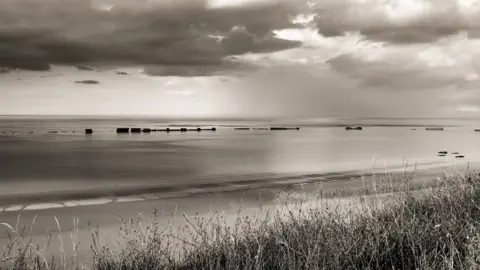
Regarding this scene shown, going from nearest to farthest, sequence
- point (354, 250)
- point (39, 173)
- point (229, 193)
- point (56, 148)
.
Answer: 1. point (354, 250)
2. point (229, 193)
3. point (39, 173)
4. point (56, 148)

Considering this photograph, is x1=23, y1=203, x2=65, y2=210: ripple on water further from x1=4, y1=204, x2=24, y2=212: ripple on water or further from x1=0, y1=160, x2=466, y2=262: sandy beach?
x1=4, y1=204, x2=24, y2=212: ripple on water

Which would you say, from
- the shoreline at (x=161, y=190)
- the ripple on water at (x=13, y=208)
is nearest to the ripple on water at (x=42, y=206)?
the shoreline at (x=161, y=190)

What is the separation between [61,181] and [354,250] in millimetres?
23764

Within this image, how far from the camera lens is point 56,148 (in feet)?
170

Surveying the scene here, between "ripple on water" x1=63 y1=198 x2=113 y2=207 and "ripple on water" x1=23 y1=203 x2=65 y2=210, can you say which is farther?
"ripple on water" x1=63 y1=198 x2=113 y2=207

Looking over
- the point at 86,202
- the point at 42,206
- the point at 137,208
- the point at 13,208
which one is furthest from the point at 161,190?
the point at 13,208

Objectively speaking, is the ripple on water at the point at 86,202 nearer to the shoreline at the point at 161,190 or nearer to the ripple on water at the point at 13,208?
the shoreline at the point at 161,190

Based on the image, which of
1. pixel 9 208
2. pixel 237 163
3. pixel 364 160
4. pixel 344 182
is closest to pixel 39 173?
pixel 9 208

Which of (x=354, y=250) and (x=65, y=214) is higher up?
(x=354, y=250)

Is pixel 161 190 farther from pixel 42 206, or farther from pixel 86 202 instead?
pixel 42 206

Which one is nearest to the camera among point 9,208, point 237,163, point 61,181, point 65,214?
point 65,214

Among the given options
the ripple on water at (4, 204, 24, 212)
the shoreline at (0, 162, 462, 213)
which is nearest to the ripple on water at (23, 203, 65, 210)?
the shoreline at (0, 162, 462, 213)

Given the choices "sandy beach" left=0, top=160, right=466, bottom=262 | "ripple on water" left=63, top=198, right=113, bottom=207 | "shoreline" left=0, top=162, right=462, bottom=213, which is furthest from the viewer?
"shoreline" left=0, top=162, right=462, bottom=213

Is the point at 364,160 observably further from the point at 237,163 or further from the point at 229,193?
the point at 229,193
